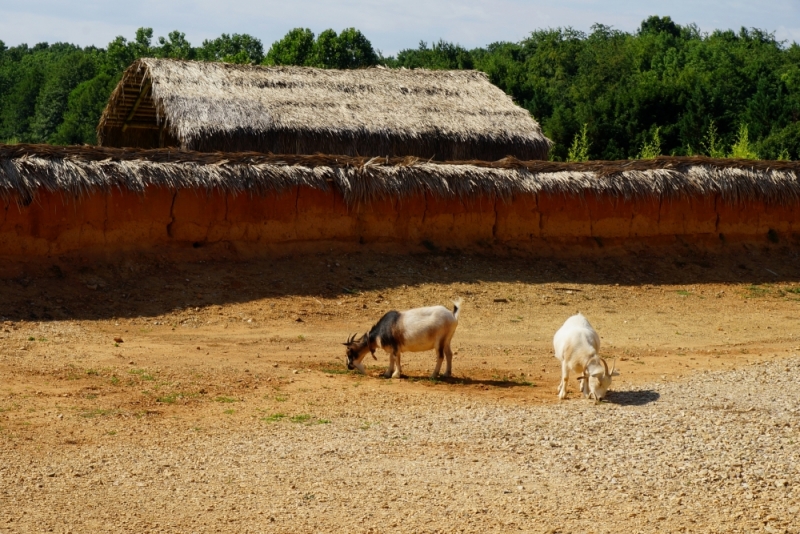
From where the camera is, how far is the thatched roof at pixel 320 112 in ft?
67.3

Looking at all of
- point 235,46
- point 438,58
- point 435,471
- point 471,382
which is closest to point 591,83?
point 438,58

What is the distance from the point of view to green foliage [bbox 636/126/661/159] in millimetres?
30516

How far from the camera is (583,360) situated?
951 centimetres

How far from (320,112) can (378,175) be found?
5.52 metres

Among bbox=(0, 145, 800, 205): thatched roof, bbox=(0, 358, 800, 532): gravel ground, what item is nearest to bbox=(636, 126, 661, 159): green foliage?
bbox=(0, 145, 800, 205): thatched roof

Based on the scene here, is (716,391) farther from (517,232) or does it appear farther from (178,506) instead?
(517,232)

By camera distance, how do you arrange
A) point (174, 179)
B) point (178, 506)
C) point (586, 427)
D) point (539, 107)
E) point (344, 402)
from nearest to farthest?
point (178, 506), point (586, 427), point (344, 402), point (174, 179), point (539, 107)

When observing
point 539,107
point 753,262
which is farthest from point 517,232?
point 539,107

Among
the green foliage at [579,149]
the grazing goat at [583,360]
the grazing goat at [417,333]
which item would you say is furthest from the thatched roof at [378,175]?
the green foliage at [579,149]

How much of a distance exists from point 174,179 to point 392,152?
7.51 metres

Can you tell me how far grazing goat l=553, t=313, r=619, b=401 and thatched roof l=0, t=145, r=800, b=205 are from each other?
23.8ft

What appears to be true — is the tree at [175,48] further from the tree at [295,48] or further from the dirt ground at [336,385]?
the dirt ground at [336,385]

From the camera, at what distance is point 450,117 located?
897 inches

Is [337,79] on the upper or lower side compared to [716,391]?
upper
